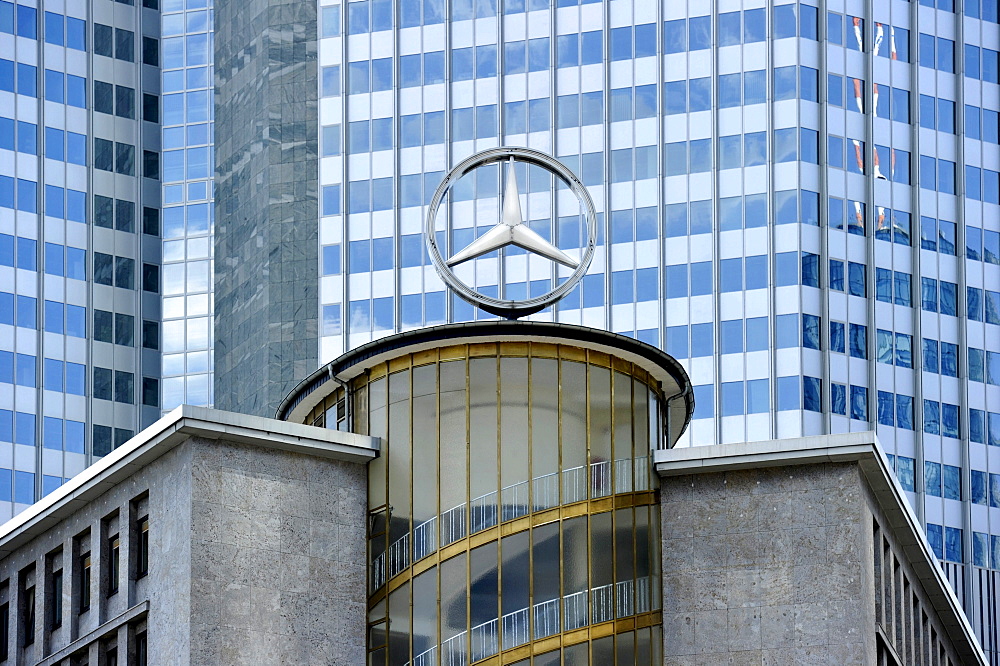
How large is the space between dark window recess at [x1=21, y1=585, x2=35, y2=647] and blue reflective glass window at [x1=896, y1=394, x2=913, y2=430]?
78475 millimetres

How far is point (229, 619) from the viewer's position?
57188 millimetres

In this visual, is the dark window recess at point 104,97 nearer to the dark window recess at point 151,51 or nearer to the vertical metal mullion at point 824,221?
the dark window recess at point 151,51

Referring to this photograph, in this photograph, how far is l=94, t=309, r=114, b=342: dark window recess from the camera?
493ft

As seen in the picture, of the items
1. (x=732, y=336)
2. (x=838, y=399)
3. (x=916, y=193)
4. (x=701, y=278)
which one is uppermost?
(x=916, y=193)

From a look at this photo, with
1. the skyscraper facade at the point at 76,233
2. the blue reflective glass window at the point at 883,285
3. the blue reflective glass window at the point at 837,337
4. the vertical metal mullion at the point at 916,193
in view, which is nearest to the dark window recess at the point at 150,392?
the skyscraper facade at the point at 76,233

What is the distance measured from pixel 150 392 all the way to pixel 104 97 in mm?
20141

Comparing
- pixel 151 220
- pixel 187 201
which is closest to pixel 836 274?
pixel 187 201

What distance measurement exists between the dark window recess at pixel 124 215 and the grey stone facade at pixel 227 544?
303 ft

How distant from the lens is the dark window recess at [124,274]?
6014 inches

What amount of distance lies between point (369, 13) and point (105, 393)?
30.2 m

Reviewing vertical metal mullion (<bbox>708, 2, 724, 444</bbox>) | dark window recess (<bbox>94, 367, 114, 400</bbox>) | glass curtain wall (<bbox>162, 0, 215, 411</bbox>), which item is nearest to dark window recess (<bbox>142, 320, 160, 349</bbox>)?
glass curtain wall (<bbox>162, 0, 215, 411</bbox>)

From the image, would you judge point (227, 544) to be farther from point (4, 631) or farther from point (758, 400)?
point (758, 400)

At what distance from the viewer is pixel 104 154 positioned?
153625 mm

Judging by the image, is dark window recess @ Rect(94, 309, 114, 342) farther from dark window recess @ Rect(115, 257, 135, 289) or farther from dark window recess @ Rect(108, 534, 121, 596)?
dark window recess @ Rect(108, 534, 121, 596)
